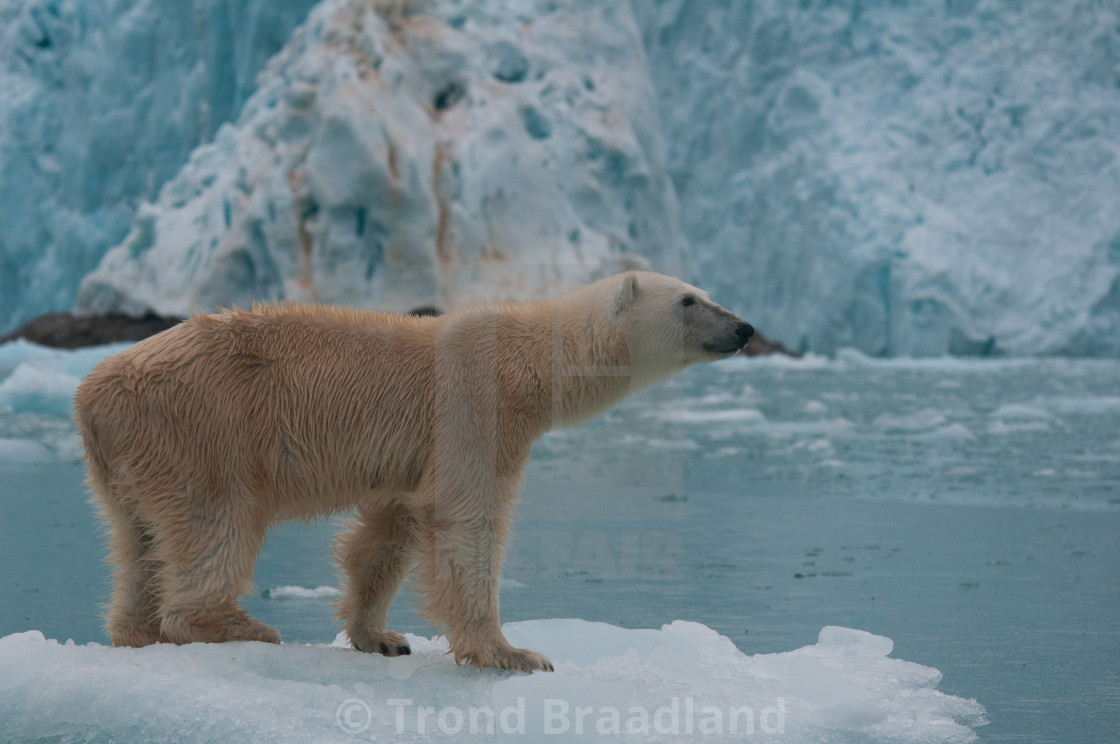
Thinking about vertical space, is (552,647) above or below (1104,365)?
above

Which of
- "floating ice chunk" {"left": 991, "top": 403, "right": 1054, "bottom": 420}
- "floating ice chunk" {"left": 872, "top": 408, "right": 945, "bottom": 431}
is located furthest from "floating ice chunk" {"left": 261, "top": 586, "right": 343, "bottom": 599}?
"floating ice chunk" {"left": 991, "top": 403, "right": 1054, "bottom": 420}

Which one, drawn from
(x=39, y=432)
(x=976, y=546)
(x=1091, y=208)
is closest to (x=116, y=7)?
(x=39, y=432)

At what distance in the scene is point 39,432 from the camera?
11656 millimetres

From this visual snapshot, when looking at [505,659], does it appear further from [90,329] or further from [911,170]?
[911,170]

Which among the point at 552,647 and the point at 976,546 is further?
the point at 976,546

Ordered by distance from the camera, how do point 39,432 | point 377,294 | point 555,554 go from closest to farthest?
point 555,554 → point 39,432 → point 377,294

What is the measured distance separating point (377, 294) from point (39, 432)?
12025mm

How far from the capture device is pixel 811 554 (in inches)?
218

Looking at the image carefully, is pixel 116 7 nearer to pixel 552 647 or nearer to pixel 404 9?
pixel 404 9

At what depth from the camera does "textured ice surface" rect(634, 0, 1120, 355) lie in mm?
31594

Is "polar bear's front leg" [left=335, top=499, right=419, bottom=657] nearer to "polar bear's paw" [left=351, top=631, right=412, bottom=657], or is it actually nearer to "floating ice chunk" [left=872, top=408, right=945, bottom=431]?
"polar bear's paw" [left=351, top=631, right=412, bottom=657]

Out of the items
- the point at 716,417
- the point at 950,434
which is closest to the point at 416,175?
the point at 716,417

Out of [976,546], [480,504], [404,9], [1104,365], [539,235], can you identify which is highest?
[404,9]

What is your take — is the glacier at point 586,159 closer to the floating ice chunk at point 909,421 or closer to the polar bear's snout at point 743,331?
the floating ice chunk at point 909,421
